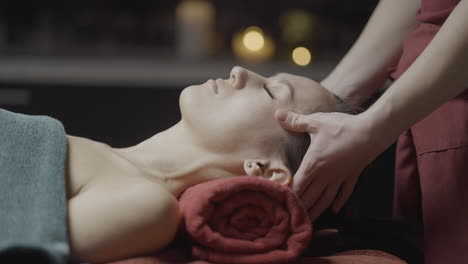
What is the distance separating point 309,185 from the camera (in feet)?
4.22

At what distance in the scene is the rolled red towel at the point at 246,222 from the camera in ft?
3.61

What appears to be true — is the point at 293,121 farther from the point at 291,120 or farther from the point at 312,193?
the point at 312,193

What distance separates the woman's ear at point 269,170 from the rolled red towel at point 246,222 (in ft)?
0.51

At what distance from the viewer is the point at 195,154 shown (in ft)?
4.35

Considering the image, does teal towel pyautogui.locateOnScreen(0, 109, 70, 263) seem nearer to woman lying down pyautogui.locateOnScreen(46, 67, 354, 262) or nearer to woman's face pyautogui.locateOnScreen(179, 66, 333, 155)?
woman lying down pyautogui.locateOnScreen(46, 67, 354, 262)

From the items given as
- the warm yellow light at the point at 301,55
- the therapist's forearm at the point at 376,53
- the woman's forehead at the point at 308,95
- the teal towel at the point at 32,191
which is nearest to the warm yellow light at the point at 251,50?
the warm yellow light at the point at 301,55

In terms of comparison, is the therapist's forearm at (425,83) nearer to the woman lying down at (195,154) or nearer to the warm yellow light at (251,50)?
the woman lying down at (195,154)

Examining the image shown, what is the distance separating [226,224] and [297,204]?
13 cm

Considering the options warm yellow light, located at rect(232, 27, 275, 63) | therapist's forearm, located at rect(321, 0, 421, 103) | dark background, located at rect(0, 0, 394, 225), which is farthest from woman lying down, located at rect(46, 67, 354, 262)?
warm yellow light, located at rect(232, 27, 275, 63)

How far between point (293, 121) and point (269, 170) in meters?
0.11

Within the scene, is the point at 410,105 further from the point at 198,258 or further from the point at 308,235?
the point at 198,258

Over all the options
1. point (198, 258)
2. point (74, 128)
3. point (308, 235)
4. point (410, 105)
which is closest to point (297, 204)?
point (308, 235)

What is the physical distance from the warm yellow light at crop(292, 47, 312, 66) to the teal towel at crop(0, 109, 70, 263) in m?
2.27

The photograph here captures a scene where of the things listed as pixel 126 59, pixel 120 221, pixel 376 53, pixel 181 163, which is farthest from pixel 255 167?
pixel 126 59
